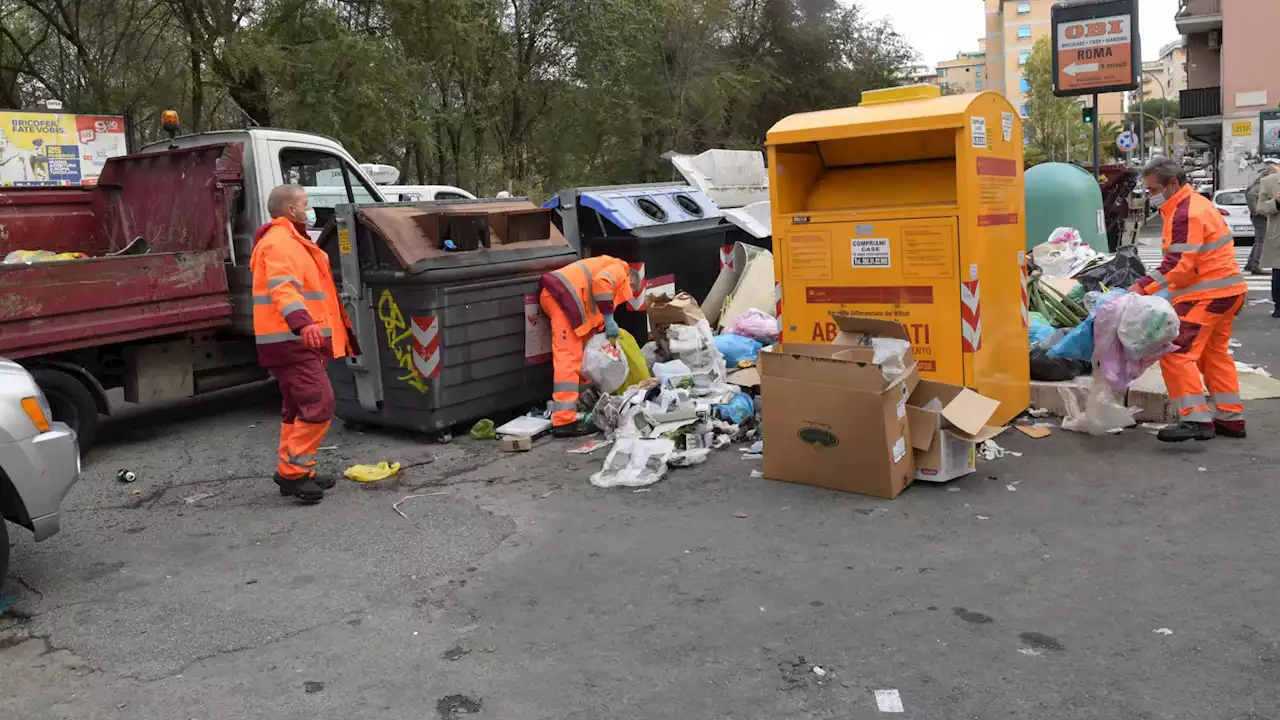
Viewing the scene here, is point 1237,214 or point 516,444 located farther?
point 1237,214

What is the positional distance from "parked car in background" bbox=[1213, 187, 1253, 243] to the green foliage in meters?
11.5

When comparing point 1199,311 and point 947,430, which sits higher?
point 1199,311

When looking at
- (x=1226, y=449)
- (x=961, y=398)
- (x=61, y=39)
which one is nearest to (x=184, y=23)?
(x=61, y=39)

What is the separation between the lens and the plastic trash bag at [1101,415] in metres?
5.93

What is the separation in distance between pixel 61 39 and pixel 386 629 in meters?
16.3

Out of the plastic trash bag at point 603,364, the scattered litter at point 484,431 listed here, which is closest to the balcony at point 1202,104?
the plastic trash bag at point 603,364

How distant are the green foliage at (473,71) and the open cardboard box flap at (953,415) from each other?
429 inches

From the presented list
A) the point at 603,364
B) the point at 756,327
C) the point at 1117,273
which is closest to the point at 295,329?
the point at 603,364

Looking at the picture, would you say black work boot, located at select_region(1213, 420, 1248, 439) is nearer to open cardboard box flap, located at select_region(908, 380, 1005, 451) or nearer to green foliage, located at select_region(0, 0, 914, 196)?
open cardboard box flap, located at select_region(908, 380, 1005, 451)

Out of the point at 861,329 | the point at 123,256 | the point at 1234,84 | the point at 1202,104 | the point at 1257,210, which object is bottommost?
the point at 861,329

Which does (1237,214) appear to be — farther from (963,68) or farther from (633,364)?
(963,68)

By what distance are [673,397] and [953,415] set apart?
74.9 inches

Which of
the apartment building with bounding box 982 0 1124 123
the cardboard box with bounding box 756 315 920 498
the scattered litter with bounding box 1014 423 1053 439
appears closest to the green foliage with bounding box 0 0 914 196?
the cardboard box with bounding box 756 315 920 498

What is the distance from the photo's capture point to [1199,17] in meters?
39.1
